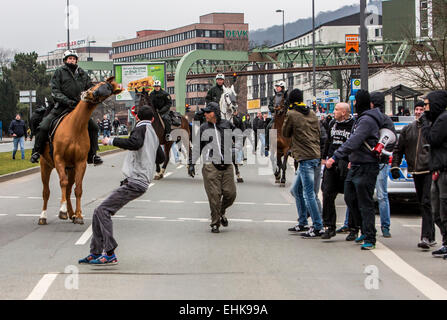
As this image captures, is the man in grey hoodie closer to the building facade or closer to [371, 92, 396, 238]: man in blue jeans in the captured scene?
[371, 92, 396, 238]: man in blue jeans

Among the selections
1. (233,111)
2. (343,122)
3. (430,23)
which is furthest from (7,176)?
(430,23)

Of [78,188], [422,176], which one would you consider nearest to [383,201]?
[422,176]

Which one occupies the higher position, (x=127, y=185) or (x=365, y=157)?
(x=365, y=157)

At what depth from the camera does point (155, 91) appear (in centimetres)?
2036

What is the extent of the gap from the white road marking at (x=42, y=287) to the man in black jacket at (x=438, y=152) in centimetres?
468

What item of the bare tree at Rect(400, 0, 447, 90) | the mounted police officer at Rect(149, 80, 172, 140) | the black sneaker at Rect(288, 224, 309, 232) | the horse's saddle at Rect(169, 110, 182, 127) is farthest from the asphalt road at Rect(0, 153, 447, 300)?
the bare tree at Rect(400, 0, 447, 90)

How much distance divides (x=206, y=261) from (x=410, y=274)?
7.72 ft

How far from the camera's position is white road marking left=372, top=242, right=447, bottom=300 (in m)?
7.31

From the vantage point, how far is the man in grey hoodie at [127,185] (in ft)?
28.9

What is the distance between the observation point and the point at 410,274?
27.5 ft

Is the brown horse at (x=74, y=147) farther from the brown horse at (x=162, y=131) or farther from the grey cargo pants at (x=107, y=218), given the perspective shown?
the brown horse at (x=162, y=131)

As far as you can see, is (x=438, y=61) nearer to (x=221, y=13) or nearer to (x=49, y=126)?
(x=49, y=126)

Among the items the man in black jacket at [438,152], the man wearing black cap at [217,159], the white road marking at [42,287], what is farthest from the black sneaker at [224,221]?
the white road marking at [42,287]

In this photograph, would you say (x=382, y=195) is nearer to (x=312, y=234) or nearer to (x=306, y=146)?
(x=312, y=234)
